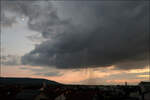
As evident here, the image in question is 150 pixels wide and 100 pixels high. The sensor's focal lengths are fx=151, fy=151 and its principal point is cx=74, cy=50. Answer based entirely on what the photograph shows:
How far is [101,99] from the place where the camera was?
5109cm

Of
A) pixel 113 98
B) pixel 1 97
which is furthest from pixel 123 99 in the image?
pixel 1 97

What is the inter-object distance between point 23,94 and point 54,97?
28.3ft

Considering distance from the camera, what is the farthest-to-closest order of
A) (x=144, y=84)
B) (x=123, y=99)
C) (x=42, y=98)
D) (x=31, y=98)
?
1. (x=144, y=84)
2. (x=123, y=99)
3. (x=42, y=98)
4. (x=31, y=98)

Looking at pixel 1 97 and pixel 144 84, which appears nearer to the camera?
pixel 1 97

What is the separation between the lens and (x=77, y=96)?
46.4 m

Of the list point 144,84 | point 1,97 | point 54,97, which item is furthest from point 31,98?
point 144,84

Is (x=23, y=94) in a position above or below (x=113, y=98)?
above

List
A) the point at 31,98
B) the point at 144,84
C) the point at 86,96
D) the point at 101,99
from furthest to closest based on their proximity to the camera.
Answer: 1. the point at 144,84
2. the point at 101,99
3. the point at 86,96
4. the point at 31,98

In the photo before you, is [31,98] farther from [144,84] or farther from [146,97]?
[144,84]

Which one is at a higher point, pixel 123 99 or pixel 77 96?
pixel 77 96

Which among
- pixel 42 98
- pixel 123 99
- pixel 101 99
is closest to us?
pixel 42 98

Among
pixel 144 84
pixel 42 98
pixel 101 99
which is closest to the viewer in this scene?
pixel 42 98

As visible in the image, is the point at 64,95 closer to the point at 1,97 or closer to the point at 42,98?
the point at 42,98

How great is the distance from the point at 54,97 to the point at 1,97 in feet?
49.9
